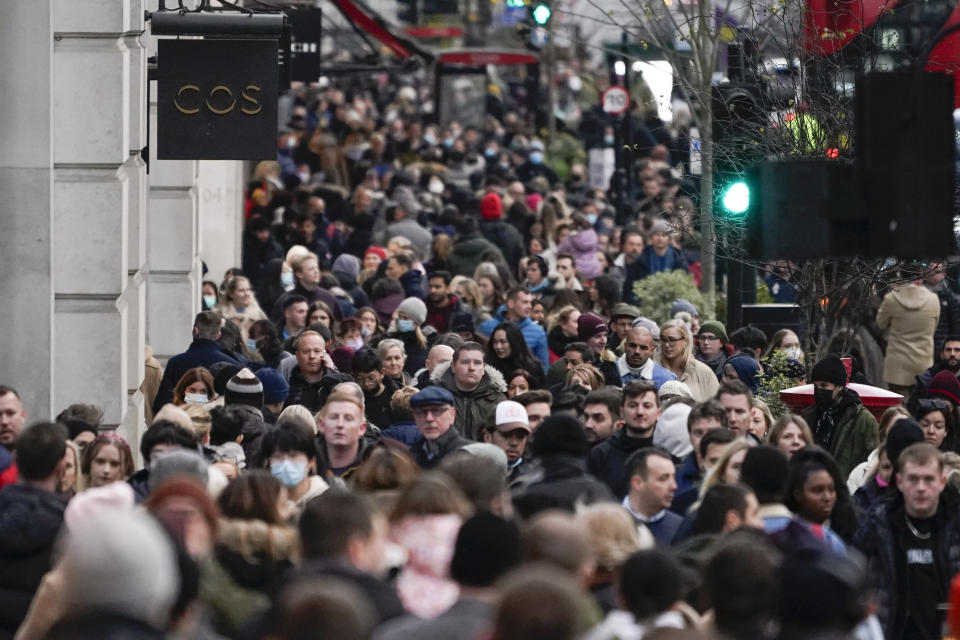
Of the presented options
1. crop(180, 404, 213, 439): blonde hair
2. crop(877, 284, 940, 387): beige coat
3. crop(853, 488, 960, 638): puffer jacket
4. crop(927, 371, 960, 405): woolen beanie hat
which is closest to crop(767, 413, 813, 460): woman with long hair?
crop(853, 488, 960, 638): puffer jacket

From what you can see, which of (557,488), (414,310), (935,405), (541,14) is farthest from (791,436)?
(541,14)

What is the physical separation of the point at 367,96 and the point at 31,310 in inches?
1600

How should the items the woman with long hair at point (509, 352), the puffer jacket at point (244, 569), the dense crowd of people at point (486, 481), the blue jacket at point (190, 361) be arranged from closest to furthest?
the dense crowd of people at point (486, 481) < the puffer jacket at point (244, 569) < the blue jacket at point (190, 361) < the woman with long hair at point (509, 352)

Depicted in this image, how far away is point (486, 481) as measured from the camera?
788cm

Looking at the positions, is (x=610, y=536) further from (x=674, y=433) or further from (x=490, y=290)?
(x=490, y=290)

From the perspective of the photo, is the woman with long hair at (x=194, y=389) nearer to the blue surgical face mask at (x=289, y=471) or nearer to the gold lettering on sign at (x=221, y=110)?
the gold lettering on sign at (x=221, y=110)

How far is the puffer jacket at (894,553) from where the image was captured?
363 inches

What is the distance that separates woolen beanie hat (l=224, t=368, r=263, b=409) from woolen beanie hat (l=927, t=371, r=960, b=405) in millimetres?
5030

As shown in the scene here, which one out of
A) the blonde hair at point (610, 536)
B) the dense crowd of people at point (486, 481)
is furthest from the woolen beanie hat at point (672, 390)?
the blonde hair at point (610, 536)

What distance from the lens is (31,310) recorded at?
12.5 metres

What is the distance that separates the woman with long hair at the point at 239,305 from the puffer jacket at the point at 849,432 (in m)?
6.14

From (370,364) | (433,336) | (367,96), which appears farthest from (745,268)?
(367,96)

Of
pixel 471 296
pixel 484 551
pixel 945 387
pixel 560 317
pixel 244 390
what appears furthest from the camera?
pixel 471 296

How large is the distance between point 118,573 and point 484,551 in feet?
4.31
